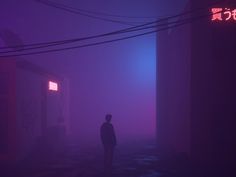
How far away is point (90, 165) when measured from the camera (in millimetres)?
20328

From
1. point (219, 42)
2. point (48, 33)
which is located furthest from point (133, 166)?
point (48, 33)

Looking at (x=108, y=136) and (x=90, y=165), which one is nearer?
(x=108, y=136)

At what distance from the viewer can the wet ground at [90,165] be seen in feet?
58.9

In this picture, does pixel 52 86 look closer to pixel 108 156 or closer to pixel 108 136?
pixel 108 156

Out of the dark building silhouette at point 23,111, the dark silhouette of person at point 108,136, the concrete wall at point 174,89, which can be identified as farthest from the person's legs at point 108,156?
the dark building silhouette at point 23,111

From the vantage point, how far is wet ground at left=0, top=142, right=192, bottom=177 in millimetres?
17953

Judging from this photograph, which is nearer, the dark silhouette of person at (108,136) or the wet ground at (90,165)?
the dark silhouette of person at (108,136)

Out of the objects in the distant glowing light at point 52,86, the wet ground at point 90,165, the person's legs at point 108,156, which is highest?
the distant glowing light at point 52,86

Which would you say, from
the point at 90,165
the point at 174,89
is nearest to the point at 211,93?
the point at 90,165

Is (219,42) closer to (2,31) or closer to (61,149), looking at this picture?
(61,149)

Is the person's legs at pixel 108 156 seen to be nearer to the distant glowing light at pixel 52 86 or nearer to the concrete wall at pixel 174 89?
the concrete wall at pixel 174 89

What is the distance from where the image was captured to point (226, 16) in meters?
19.1

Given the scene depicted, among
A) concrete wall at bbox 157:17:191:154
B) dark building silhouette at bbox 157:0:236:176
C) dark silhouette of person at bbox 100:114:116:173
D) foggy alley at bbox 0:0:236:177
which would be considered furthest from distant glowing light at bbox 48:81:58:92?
dark silhouette of person at bbox 100:114:116:173

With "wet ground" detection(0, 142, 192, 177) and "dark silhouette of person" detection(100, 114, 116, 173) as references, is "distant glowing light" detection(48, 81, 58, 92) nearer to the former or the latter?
"wet ground" detection(0, 142, 192, 177)
